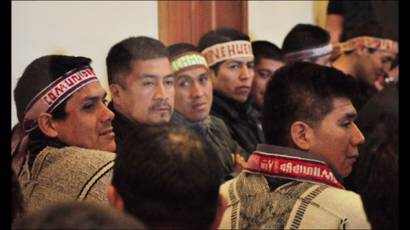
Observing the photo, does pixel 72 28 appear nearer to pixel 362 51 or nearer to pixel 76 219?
pixel 362 51

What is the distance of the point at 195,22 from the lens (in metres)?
3.96

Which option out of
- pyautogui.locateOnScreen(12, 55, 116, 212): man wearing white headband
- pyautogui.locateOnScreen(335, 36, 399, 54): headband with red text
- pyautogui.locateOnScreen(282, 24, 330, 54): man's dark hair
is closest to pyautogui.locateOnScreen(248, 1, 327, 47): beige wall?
pyautogui.locateOnScreen(282, 24, 330, 54): man's dark hair

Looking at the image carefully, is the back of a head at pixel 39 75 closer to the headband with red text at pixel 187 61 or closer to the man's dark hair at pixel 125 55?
the man's dark hair at pixel 125 55

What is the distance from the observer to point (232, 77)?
3.90 metres

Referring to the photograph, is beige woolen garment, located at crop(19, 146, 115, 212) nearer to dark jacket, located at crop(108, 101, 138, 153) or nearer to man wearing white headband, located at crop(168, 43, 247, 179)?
dark jacket, located at crop(108, 101, 138, 153)

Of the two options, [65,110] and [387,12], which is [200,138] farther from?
[387,12]

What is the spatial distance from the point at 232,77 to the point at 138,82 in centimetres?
90

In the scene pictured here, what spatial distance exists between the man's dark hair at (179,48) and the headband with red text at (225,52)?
0.22 metres

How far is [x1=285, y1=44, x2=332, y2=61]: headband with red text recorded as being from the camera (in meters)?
4.20

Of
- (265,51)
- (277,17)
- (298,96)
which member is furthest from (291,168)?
(277,17)

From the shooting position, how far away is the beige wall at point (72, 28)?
299cm

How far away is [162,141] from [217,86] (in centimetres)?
205

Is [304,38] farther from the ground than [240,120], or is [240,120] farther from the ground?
[304,38]
